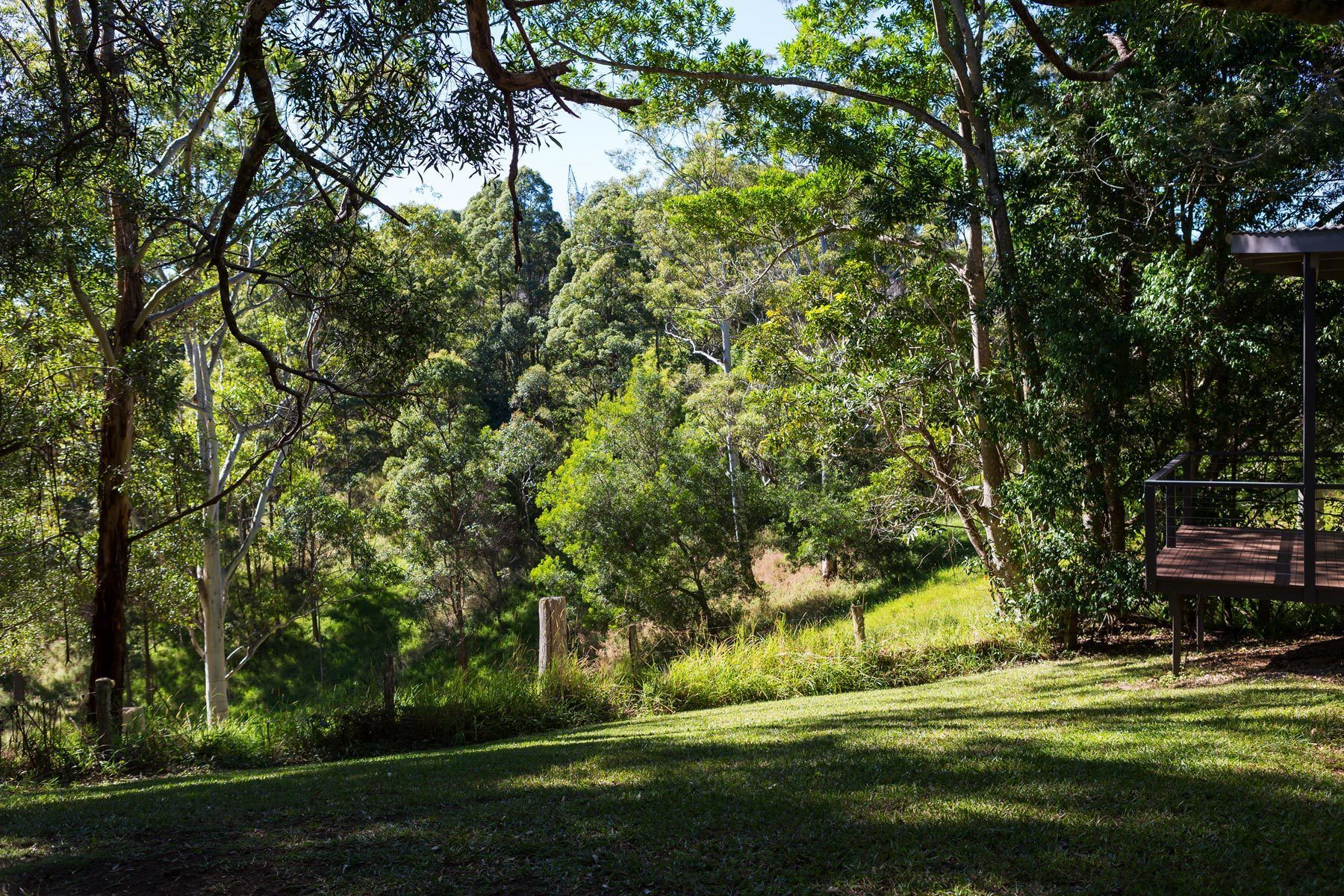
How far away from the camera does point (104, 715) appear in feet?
27.7

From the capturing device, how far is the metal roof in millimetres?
5293

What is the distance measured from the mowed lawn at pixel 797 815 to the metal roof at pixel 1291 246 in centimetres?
284

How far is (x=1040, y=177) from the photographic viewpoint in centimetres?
951

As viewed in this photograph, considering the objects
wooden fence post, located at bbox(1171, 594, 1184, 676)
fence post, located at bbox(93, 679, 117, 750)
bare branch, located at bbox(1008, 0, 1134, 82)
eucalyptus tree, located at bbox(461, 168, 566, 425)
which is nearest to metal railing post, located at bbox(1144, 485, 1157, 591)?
wooden fence post, located at bbox(1171, 594, 1184, 676)

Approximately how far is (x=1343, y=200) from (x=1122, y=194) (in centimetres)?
187

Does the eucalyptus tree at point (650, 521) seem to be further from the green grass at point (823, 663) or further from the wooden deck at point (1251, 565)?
the wooden deck at point (1251, 565)

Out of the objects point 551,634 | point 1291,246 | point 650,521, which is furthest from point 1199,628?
point 650,521

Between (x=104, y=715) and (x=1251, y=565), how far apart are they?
32.9 ft

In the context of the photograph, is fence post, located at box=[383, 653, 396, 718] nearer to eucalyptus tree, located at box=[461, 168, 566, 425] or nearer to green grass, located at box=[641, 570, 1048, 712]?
green grass, located at box=[641, 570, 1048, 712]

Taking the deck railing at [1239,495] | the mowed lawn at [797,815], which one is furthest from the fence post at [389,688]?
the deck railing at [1239,495]

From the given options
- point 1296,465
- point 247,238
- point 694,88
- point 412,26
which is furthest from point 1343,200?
point 247,238

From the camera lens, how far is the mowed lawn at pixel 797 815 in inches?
140

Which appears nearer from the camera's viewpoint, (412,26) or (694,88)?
(412,26)

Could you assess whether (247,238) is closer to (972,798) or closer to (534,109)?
(534,109)
